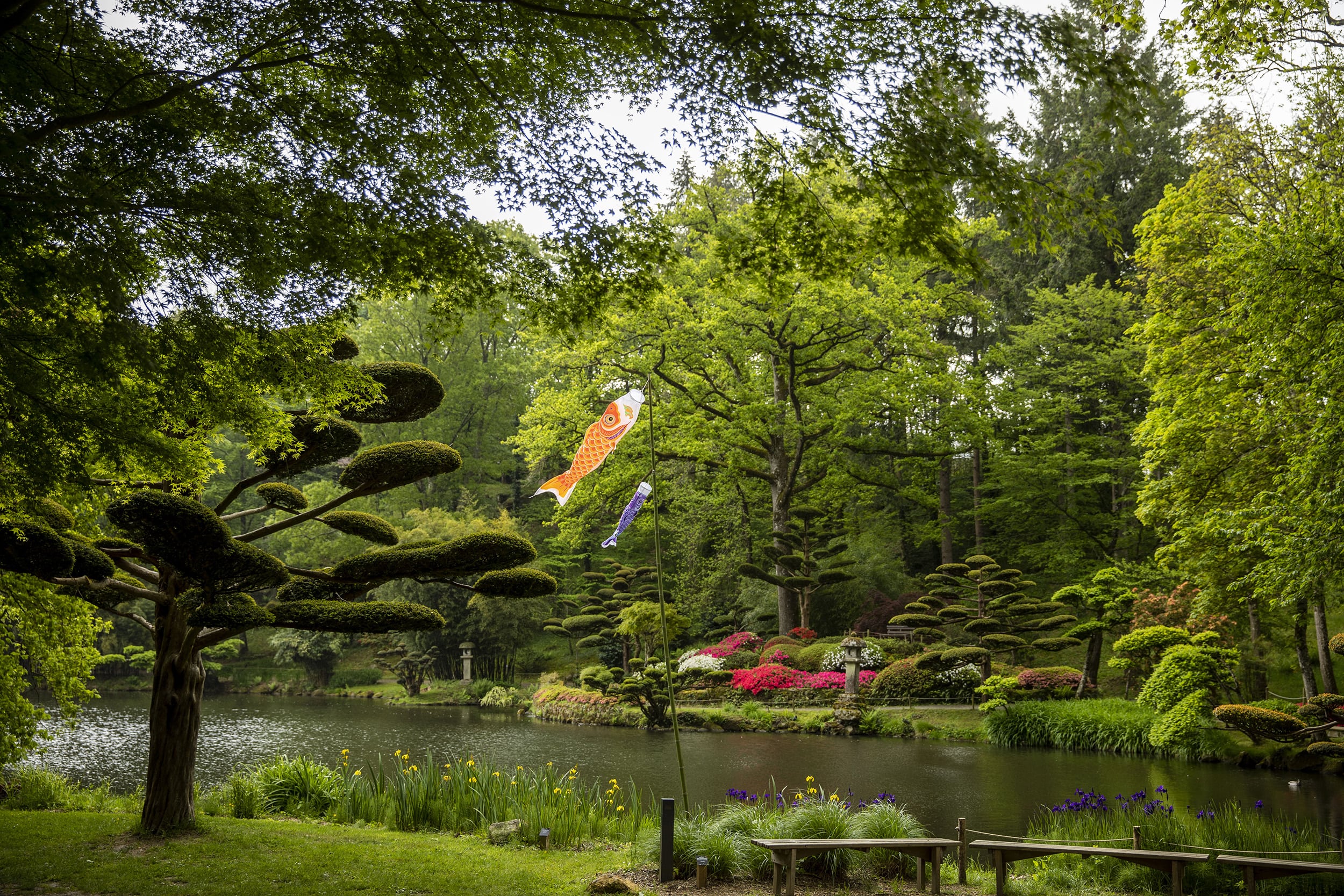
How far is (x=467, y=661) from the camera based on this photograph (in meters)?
23.8

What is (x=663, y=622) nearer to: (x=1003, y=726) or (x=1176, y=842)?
(x=1176, y=842)

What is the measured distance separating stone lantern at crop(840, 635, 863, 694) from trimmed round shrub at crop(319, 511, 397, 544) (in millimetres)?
10087

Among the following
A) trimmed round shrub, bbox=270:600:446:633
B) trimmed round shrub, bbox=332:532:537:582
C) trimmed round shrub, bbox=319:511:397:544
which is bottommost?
trimmed round shrub, bbox=270:600:446:633

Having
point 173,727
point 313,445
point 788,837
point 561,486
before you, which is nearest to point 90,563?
point 173,727

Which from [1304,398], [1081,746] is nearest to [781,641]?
[1081,746]

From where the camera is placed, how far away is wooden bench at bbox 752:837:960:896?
15.7 ft

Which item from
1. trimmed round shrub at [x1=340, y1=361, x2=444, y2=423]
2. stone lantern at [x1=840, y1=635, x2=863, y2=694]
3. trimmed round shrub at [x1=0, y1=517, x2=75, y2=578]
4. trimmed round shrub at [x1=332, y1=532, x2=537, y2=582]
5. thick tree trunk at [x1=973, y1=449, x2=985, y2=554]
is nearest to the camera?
trimmed round shrub at [x1=0, y1=517, x2=75, y2=578]

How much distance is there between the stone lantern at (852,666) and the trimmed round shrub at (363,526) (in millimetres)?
10087

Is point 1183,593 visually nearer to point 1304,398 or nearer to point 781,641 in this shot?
point 1304,398

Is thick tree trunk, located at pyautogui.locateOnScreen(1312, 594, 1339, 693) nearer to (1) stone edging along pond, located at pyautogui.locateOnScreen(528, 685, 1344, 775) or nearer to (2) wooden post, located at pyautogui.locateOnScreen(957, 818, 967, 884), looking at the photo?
(1) stone edging along pond, located at pyautogui.locateOnScreen(528, 685, 1344, 775)

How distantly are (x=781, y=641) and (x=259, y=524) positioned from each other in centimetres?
2425

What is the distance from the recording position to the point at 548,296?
545 cm

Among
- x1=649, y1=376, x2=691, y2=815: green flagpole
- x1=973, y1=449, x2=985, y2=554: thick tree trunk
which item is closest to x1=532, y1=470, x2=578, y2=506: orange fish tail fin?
x1=649, y1=376, x2=691, y2=815: green flagpole

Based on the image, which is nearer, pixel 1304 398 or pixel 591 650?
pixel 1304 398
